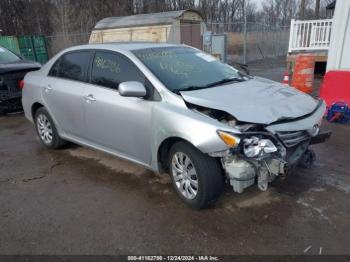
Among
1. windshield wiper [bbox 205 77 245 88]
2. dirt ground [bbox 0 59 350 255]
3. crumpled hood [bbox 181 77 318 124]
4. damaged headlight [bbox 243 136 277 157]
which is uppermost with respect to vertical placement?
windshield wiper [bbox 205 77 245 88]

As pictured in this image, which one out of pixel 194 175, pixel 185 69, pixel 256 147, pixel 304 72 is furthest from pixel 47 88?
pixel 304 72

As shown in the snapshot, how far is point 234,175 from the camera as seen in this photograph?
3010 millimetres

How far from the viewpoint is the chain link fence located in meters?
19.5

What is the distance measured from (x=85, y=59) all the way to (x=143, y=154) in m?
1.69

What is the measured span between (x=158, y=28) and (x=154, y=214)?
670 inches

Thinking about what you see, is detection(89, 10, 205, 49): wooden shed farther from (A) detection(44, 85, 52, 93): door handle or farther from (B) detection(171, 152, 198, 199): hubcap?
(B) detection(171, 152, 198, 199): hubcap

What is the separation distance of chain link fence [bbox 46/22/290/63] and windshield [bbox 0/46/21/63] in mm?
12141

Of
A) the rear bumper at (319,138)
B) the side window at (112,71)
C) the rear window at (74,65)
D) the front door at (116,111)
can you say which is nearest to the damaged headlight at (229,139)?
the front door at (116,111)

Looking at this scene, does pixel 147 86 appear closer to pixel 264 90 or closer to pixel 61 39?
pixel 264 90

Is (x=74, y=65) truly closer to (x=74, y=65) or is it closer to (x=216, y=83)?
(x=74, y=65)

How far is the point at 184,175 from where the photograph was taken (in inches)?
135

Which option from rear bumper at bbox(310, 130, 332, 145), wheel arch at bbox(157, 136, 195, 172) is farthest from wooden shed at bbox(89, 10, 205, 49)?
rear bumper at bbox(310, 130, 332, 145)

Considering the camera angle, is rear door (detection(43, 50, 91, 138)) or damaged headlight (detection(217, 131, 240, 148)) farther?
rear door (detection(43, 50, 91, 138))

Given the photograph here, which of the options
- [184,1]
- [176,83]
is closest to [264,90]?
[176,83]
